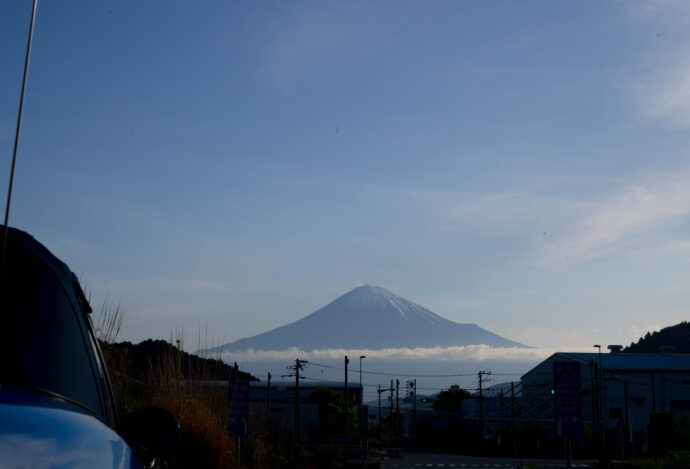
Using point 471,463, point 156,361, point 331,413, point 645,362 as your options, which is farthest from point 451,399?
point 156,361

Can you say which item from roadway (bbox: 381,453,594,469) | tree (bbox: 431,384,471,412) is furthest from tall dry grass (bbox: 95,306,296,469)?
tree (bbox: 431,384,471,412)

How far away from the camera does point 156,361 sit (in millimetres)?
12008

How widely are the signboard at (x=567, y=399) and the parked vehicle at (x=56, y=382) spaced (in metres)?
15.7

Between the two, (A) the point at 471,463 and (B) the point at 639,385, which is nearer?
(A) the point at 471,463

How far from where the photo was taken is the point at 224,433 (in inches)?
496

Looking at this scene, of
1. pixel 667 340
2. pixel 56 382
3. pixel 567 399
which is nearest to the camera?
pixel 56 382

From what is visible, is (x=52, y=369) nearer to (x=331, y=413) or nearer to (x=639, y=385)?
(x=331, y=413)

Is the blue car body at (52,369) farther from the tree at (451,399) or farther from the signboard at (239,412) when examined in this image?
the tree at (451,399)

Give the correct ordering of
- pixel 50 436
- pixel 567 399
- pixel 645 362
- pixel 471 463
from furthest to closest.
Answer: pixel 645 362 → pixel 471 463 → pixel 567 399 → pixel 50 436

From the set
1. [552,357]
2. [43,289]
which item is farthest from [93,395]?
[552,357]

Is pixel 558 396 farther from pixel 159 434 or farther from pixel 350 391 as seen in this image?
pixel 350 391

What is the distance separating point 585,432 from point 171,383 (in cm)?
7774

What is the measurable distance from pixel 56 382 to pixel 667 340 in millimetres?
172464

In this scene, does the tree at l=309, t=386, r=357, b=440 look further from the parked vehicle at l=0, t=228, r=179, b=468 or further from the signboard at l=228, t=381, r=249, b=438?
the parked vehicle at l=0, t=228, r=179, b=468
